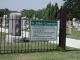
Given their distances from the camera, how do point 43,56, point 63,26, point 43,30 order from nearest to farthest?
point 43,56, point 43,30, point 63,26

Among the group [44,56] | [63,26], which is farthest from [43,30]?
[44,56]

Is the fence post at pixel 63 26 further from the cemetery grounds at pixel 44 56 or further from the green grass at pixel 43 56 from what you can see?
the green grass at pixel 43 56

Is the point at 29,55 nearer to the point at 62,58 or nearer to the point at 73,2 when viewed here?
the point at 62,58

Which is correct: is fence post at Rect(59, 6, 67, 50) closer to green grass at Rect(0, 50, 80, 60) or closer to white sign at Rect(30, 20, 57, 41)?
white sign at Rect(30, 20, 57, 41)

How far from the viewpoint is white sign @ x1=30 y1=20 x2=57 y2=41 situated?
16.2m

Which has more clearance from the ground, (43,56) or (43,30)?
(43,30)

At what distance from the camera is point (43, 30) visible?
16266mm

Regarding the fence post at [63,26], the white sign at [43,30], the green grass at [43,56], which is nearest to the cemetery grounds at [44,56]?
the green grass at [43,56]

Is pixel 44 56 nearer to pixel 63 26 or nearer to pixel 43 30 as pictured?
pixel 43 30

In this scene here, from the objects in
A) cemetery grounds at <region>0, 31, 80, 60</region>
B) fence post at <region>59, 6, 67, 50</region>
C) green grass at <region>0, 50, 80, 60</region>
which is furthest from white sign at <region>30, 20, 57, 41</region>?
green grass at <region>0, 50, 80, 60</region>

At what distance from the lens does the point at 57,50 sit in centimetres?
1662

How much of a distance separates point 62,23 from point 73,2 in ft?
207

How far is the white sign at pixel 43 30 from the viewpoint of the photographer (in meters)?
16.2

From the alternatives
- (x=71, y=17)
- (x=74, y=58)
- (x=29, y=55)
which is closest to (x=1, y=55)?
(x=29, y=55)
